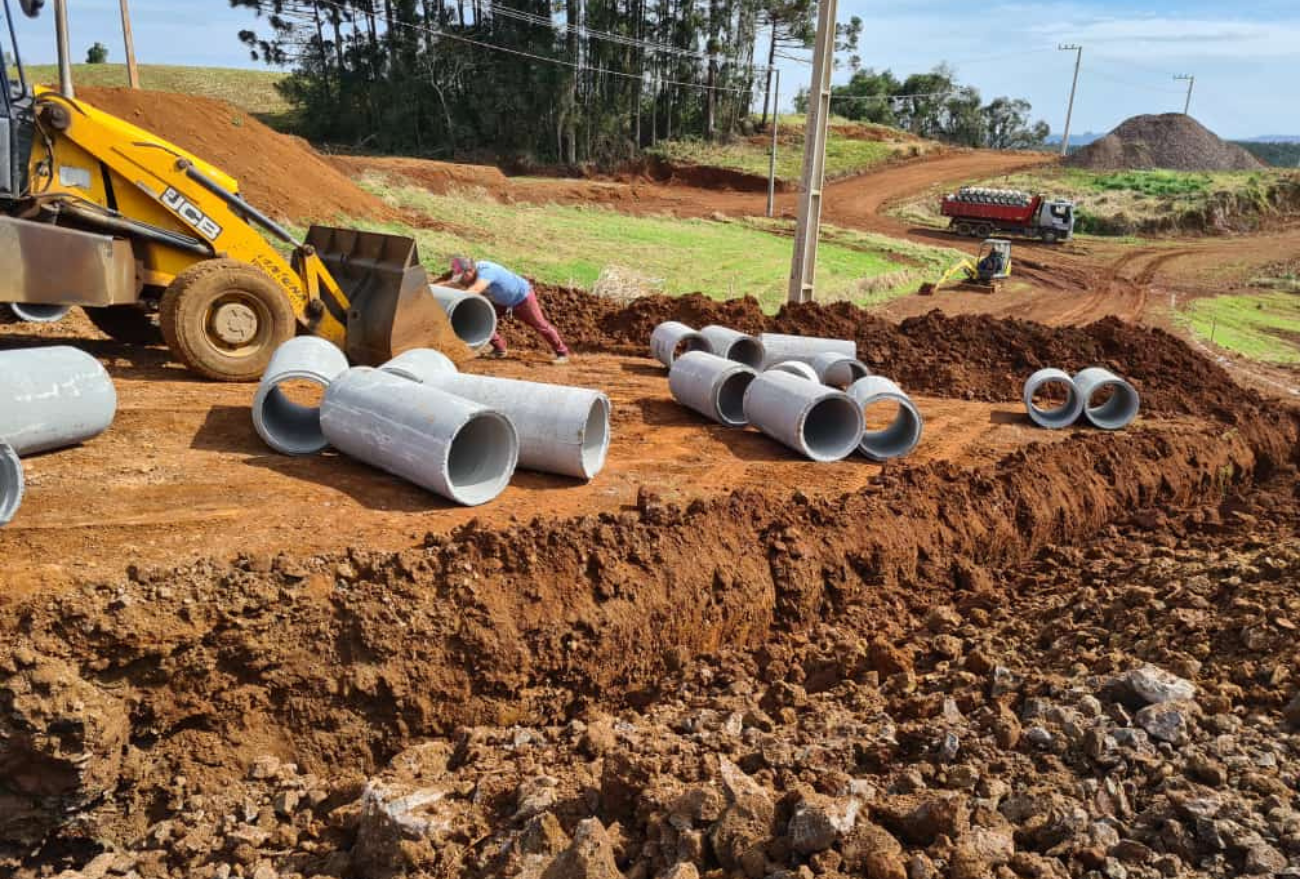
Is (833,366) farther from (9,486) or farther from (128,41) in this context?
(128,41)

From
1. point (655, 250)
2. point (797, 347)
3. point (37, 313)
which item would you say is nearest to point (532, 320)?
point (797, 347)

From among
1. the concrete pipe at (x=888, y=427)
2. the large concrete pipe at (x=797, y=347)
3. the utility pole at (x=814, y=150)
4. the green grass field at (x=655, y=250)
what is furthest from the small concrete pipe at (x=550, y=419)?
the green grass field at (x=655, y=250)

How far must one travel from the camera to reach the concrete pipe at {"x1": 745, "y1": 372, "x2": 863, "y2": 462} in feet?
26.7

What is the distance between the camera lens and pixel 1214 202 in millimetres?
41250

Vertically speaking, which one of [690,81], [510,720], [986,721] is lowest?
[510,720]

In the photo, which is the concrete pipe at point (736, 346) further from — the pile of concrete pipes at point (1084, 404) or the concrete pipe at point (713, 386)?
the pile of concrete pipes at point (1084, 404)

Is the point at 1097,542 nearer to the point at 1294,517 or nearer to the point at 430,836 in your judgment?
the point at 1294,517

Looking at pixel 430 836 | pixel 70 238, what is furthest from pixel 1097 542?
pixel 70 238

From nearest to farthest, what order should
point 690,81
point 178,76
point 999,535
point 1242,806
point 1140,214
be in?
point 1242,806 → point 999,535 → point 1140,214 → point 690,81 → point 178,76

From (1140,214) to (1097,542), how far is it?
39172 millimetres

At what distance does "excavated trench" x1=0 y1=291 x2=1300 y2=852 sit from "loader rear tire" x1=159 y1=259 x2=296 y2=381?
393 centimetres

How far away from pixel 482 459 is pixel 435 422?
78 centimetres

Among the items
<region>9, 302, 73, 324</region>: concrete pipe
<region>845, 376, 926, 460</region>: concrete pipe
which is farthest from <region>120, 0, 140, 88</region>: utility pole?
<region>845, 376, 926, 460</region>: concrete pipe

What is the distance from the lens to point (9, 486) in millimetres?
5254
